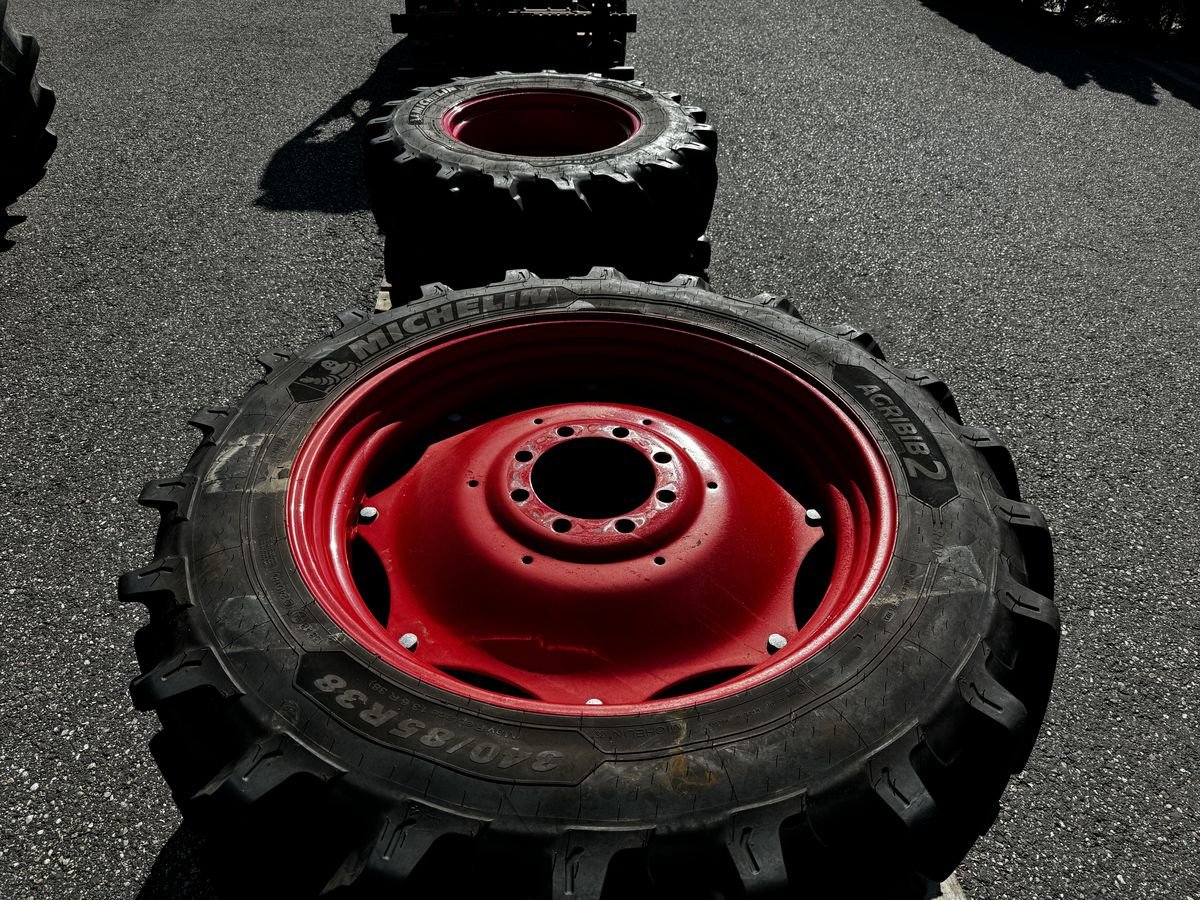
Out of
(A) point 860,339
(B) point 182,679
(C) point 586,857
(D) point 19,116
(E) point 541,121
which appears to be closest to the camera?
(C) point 586,857

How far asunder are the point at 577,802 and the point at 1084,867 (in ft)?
5.66

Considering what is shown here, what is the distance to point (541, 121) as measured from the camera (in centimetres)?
377

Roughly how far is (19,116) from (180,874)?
4.39m

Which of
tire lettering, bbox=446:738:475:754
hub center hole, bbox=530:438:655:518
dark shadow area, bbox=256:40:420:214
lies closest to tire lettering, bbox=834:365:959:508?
hub center hole, bbox=530:438:655:518

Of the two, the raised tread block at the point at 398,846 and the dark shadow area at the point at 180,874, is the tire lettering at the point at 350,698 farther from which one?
the dark shadow area at the point at 180,874

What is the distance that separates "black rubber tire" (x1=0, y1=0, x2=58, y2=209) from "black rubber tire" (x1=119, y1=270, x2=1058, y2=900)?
12.9 feet

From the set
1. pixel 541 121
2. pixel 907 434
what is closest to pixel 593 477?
pixel 907 434

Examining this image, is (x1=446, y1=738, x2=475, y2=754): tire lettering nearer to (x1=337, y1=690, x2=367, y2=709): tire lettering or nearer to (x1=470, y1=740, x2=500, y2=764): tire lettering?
(x1=470, y1=740, x2=500, y2=764): tire lettering

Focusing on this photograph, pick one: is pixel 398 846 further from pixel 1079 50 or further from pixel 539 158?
pixel 1079 50

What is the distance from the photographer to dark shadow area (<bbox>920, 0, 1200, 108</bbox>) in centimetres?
759

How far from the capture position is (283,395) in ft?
6.43

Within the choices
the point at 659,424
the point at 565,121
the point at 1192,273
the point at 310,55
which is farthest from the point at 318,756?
the point at 310,55

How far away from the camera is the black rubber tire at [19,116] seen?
444 centimetres

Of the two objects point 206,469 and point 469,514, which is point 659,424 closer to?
point 469,514
